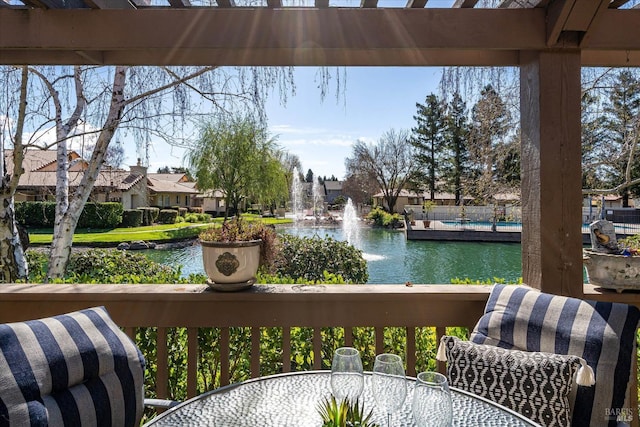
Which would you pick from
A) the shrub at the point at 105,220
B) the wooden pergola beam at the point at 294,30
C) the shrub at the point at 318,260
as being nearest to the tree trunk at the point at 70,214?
the shrub at the point at 318,260

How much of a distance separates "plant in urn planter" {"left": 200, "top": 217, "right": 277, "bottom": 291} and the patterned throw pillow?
2.95 feet

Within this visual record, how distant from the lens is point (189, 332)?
5.47ft

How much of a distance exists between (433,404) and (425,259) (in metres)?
10.8

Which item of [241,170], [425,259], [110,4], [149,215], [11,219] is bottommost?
[425,259]

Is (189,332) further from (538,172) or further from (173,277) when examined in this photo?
(538,172)

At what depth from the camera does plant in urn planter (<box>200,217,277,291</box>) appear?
1.66 metres

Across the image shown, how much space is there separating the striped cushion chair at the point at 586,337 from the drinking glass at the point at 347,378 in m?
0.73

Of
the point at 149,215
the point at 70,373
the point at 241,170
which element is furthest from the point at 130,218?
the point at 70,373

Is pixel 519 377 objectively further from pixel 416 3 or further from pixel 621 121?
pixel 621 121

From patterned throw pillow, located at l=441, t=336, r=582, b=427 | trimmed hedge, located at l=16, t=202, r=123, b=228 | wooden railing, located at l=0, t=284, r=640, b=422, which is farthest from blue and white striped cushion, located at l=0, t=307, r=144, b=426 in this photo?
trimmed hedge, located at l=16, t=202, r=123, b=228

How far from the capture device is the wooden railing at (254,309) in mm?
1654

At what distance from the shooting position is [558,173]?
1594 mm

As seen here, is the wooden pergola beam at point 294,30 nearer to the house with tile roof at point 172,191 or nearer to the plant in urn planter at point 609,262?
the plant in urn planter at point 609,262

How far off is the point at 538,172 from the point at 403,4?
94cm
